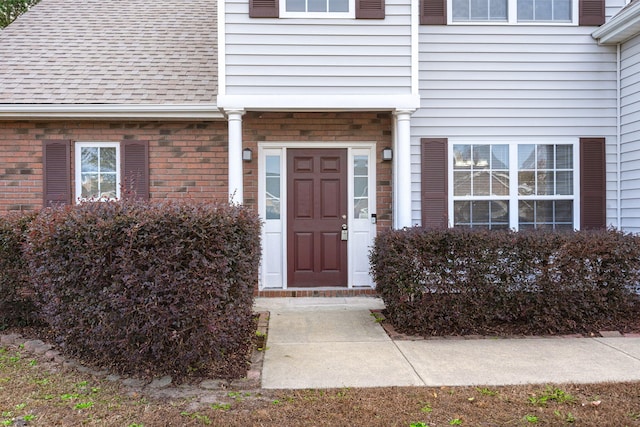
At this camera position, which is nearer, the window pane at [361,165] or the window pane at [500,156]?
the window pane at [500,156]

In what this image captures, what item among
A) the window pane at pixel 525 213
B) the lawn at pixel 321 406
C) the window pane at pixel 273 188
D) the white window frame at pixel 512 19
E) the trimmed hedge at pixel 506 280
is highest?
the white window frame at pixel 512 19

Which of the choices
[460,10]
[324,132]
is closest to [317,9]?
[324,132]

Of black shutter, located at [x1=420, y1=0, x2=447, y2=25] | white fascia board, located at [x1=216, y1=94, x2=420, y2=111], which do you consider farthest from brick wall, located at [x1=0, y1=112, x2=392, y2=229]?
black shutter, located at [x1=420, y1=0, x2=447, y2=25]

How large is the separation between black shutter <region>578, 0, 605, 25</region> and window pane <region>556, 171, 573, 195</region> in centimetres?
209

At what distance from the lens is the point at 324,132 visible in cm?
680

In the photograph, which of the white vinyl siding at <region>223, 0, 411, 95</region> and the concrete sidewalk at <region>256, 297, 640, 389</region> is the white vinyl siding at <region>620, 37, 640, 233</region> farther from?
the white vinyl siding at <region>223, 0, 411, 95</region>

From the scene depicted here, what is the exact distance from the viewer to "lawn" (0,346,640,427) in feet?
10.5

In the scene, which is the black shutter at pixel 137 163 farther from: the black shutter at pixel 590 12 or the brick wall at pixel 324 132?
the black shutter at pixel 590 12

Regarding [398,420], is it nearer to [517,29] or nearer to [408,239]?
[408,239]

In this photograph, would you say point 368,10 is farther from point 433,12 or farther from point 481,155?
point 481,155

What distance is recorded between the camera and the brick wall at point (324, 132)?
6.75 metres

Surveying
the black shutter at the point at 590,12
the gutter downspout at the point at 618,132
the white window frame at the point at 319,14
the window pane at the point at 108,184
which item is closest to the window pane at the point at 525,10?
the black shutter at the point at 590,12

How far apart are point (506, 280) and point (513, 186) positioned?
6.55ft

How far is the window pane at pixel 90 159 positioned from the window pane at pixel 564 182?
647 cm
